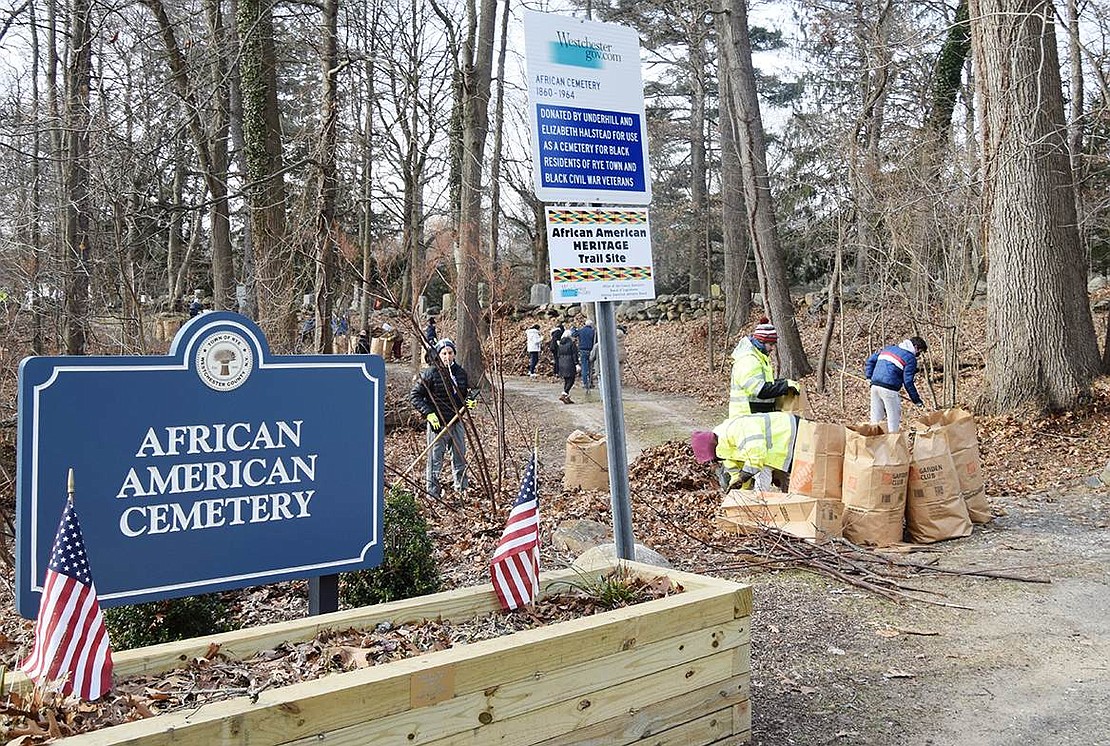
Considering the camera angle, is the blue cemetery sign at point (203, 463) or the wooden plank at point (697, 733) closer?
the blue cemetery sign at point (203, 463)

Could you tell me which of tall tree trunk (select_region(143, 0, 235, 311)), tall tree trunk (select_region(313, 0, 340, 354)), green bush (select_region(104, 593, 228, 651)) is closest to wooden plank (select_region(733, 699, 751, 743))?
green bush (select_region(104, 593, 228, 651))

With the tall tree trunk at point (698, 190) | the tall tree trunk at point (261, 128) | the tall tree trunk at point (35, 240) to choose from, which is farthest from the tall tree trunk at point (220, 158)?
the tall tree trunk at point (698, 190)

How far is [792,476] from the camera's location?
305 inches

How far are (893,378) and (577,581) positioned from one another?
9.02m

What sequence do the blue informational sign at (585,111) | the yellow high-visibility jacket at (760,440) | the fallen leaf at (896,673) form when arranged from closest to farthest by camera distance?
1. the blue informational sign at (585,111)
2. the fallen leaf at (896,673)
3. the yellow high-visibility jacket at (760,440)

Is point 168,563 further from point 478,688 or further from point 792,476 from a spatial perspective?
point 792,476

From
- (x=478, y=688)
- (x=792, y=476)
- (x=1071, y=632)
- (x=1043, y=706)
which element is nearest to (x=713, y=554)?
(x=792, y=476)

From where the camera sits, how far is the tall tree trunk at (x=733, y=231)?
78.7 feet

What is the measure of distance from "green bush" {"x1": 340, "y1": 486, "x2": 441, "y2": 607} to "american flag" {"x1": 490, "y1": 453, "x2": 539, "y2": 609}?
4.84 ft

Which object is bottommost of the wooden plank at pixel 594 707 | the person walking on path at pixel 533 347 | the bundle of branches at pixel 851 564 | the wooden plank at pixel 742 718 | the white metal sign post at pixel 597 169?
the bundle of branches at pixel 851 564

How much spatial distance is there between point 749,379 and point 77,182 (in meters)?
8.57

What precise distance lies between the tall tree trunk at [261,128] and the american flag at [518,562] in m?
8.77

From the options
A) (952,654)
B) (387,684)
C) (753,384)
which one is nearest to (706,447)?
(753,384)

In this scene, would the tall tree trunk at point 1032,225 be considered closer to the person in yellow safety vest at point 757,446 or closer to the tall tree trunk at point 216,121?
the person in yellow safety vest at point 757,446
